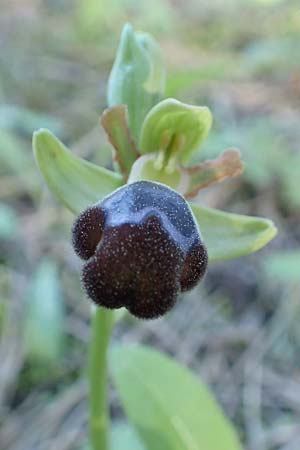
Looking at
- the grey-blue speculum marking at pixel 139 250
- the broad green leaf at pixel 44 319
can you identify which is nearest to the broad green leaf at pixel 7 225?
the broad green leaf at pixel 44 319

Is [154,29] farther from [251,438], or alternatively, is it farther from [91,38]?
[251,438]

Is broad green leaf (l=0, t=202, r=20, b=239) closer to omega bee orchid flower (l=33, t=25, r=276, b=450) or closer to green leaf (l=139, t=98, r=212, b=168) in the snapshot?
omega bee orchid flower (l=33, t=25, r=276, b=450)

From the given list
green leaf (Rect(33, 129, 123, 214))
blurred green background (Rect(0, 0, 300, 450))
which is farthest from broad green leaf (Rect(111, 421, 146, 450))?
green leaf (Rect(33, 129, 123, 214))

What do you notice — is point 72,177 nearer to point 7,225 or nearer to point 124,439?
point 124,439

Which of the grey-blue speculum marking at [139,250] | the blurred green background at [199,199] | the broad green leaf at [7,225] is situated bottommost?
the blurred green background at [199,199]

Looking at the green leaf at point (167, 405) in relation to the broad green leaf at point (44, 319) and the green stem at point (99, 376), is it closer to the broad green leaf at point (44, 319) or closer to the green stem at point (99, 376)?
the green stem at point (99, 376)

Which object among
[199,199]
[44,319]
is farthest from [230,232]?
[199,199]

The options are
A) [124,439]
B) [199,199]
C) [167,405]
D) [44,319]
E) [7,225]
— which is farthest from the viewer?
[199,199]
